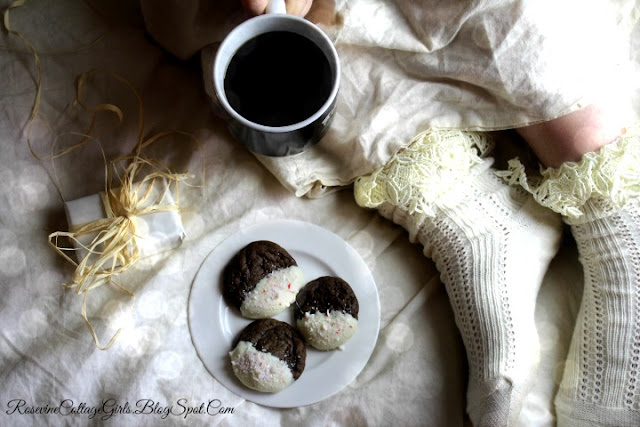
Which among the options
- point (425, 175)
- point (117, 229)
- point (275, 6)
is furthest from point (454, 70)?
point (117, 229)

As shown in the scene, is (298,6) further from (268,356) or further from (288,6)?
(268,356)

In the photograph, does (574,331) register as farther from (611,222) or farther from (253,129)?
(253,129)

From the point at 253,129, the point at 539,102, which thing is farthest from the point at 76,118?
the point at 539,102

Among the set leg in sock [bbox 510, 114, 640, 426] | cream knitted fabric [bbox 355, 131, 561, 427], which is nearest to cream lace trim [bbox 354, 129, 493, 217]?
cream knitted fabric [bbox 355, 131, 561, 427]

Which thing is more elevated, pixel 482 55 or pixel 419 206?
pixel 482 55

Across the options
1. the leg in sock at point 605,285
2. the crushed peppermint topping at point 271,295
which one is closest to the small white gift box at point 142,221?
the crushed peppermint topping at point 271,295

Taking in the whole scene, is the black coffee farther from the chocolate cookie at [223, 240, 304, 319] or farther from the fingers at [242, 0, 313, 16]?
the chocolate cookie at [223, 240, 304, 319]

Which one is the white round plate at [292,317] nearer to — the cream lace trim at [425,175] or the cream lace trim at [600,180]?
the cream lace trim at [425,175]
